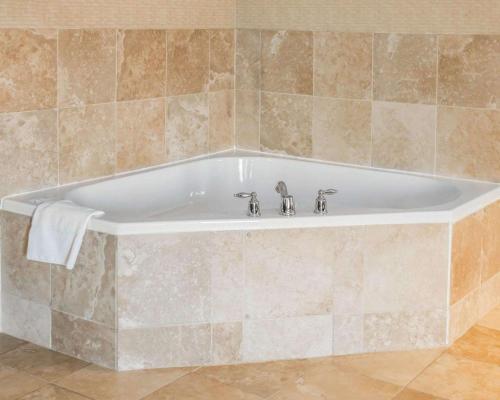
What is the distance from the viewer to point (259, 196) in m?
4.36

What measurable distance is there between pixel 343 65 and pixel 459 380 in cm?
173

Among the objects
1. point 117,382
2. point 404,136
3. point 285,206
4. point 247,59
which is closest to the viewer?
point 117,382

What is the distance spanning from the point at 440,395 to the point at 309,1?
83.6 inches

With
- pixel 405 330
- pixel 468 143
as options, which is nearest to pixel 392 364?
pixel 405 330

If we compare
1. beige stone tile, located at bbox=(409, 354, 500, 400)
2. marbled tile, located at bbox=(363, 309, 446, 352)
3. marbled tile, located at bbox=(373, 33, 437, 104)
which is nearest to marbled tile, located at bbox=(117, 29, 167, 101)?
marbled tile, located at bbox=(373, 33, 437, 104)

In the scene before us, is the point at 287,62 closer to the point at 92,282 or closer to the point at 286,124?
the point at 286,124

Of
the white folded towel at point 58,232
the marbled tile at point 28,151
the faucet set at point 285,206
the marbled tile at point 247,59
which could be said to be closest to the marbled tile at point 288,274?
the faucet set at point 285,206

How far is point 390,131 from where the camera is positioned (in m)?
4.11

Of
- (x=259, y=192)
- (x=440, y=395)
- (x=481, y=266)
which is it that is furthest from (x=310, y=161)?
(x=440, y=395)

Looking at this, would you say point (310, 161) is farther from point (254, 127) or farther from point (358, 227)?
point (358, 227)

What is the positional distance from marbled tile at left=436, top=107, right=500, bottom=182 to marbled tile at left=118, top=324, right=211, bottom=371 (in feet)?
4.95

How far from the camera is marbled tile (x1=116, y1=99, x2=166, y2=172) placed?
155 inches

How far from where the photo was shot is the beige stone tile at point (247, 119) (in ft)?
14.8

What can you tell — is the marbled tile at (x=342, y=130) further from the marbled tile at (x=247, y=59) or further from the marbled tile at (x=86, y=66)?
the marbled tile at (x=86, y=66)
